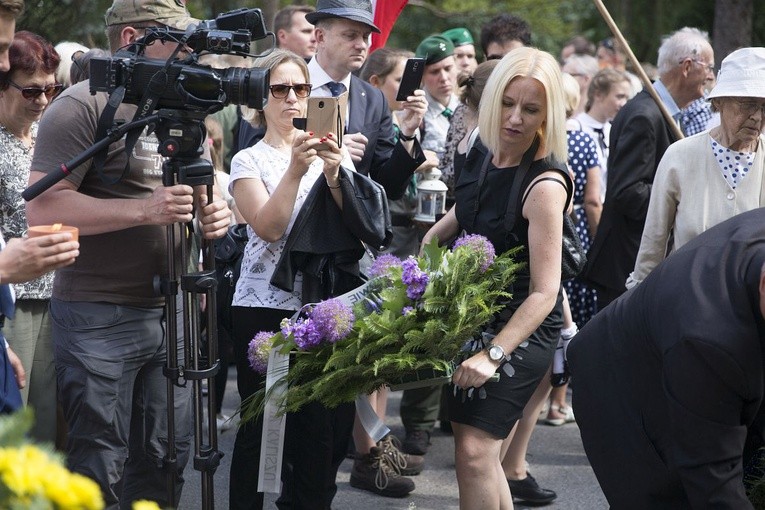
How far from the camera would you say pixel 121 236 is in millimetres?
3588

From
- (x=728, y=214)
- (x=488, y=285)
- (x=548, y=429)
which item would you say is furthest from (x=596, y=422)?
(x=548, y=429)

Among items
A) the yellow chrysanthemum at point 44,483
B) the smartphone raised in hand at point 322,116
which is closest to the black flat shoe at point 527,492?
the smartphone raised in hand at point 322,116

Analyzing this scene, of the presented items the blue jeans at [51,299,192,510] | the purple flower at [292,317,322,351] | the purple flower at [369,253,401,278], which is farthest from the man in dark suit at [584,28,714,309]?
the blue jeans at [51,299,192,510]

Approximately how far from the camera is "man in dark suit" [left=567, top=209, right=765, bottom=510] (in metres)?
2.42

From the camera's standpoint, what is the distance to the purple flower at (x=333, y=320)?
3.23 m

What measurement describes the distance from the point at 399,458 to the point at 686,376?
2.77 meters

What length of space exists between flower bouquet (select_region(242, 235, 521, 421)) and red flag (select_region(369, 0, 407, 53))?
2787mm

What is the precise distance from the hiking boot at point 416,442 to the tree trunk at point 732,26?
8.09 meters

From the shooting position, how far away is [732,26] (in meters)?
12.0

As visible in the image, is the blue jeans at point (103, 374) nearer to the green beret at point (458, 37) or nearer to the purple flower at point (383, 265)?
the purple flower at point (383, 265)

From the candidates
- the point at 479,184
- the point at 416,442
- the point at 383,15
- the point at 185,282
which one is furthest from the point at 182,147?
the point at 383,15

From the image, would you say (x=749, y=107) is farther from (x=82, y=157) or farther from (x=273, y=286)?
(x=82, y=157)

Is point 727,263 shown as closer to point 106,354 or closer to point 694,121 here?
point 106,354

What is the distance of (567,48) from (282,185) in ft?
25.5
